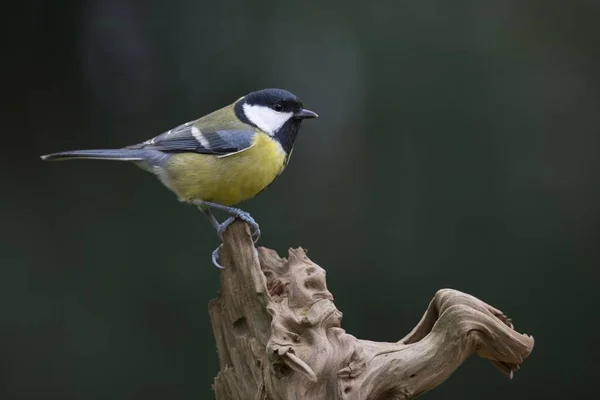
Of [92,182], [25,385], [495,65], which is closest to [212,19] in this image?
[92,182]

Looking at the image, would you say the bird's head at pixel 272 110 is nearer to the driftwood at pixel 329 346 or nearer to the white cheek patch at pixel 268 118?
the white cheek patch at pixel 268 118

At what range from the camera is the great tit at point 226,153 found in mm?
1569

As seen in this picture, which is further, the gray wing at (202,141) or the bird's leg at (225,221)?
the gray wing at (202,141)

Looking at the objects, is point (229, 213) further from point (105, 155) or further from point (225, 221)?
point (105, 155)

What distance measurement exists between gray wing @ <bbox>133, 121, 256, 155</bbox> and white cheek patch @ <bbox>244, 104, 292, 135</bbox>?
4 centimetres

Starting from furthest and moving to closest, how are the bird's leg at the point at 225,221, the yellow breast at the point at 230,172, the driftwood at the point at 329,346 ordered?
the yellow breast at the point at 230,172, the bird's leg at the point at 225,221, the driftwood at the point at 329,346

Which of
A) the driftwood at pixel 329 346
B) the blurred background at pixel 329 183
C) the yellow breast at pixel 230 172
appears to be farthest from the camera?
the blurred background at pixel 329 183

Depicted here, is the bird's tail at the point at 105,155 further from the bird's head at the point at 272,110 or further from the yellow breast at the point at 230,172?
the bird's head at the point at 272,110

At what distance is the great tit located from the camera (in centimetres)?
157

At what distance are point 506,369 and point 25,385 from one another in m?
1.60

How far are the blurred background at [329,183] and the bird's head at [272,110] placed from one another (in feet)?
2.37

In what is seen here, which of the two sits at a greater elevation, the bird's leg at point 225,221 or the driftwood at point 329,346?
the bird's leg at point 225,221

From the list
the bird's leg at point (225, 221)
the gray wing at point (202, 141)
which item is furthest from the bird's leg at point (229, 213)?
the gray wing at point (202, 141)

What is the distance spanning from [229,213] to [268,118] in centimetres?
23
